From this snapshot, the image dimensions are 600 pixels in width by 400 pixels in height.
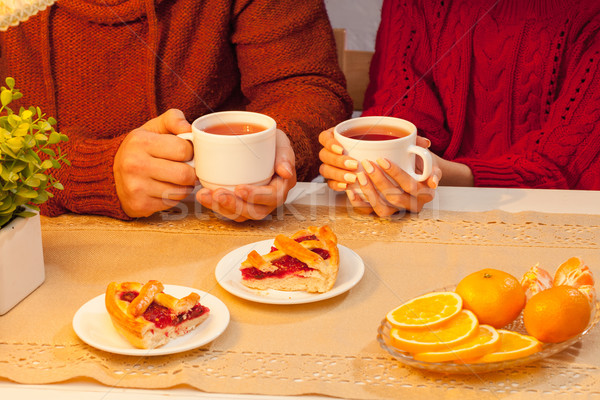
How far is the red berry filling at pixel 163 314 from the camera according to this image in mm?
743

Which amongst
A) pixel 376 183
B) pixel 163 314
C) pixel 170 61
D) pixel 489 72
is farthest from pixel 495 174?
pixel 163 314

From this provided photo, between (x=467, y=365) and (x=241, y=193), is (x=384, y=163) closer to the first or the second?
(x=241, y=193)

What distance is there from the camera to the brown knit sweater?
1.36m

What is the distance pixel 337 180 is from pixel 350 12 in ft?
6.57

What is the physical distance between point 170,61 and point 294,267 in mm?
740

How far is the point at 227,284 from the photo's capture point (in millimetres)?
878

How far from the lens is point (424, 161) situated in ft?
3.52

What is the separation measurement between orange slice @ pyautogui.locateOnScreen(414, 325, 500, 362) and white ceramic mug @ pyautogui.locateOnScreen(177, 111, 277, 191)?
16.8 inches

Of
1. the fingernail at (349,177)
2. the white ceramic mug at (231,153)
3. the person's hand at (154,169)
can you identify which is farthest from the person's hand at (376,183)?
the person's hand at (154,169)

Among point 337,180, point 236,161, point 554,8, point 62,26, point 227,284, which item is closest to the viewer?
point 227,284

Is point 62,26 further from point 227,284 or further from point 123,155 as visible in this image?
point 227,284

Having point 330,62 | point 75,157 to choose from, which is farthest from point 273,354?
point 330,62

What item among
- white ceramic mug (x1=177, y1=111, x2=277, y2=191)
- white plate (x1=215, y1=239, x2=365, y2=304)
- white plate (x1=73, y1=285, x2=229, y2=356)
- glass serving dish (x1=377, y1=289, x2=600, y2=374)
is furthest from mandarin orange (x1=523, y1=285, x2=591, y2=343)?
white ceramic mug (x1=177, y1=111, x2=277, y2=191)

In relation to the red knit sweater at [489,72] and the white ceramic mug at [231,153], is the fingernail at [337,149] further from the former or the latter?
the red knit sweater at [489,72]
